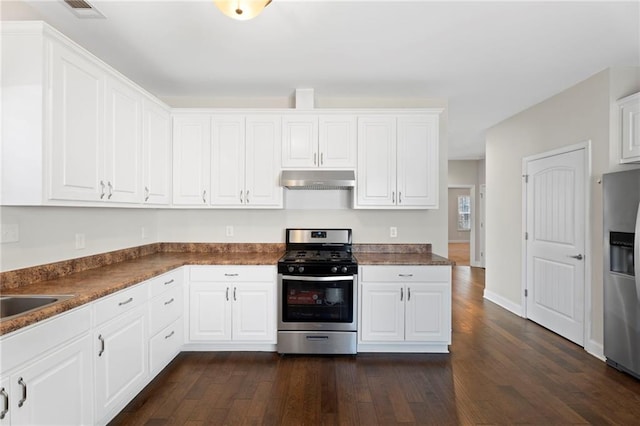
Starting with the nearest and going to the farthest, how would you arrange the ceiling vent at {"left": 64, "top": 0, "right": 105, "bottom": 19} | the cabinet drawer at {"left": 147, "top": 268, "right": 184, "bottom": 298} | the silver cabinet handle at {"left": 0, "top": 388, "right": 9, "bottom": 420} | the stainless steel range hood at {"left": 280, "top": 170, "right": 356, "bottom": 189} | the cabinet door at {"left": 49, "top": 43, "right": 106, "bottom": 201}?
the silver cabinet handle at {"left": 0, "top": 388, "right": 9, "bottom": 420}, the cabinet door at {"left": 49, "top": 43, "right": 106, "bottom": 201}, the ceiling vent at {"left": 64, "top": 0, "right": 105, "bottom": 19}, the cabinet drawer at {"left": 147, "top": 268, "right": 184, "bottom": 298}, the stainless steel range hood at {"left": 280, "top": 170, "right": 356, "bottom": 189}

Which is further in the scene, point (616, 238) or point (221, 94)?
point (221, 94)

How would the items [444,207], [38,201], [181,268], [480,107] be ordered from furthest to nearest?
[480,107] < [444,207] < [181,268] < [38,201]

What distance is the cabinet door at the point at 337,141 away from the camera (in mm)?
3344

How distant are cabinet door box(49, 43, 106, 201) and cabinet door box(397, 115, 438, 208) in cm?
261

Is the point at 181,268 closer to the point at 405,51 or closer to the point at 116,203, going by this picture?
the point at 116,203

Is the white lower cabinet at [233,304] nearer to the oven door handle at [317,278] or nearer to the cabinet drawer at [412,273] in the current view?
the oven door handle at [317,278]

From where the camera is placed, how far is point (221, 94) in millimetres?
3652

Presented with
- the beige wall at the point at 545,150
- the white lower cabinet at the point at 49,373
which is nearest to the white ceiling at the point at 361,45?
the beige wall at the point at 545,150

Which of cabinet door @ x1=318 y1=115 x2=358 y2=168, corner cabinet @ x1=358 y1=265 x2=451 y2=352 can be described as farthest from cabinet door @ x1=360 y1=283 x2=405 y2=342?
cabinet door @ x1=318 y1=115 x2=358 y2=168

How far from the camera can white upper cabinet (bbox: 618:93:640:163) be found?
2.76m

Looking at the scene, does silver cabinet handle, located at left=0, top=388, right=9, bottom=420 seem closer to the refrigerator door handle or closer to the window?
the refrigerator door handle

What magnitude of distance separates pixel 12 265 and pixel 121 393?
105cm

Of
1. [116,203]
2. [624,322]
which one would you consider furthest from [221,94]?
[624,322]

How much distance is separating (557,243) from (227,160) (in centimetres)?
376
